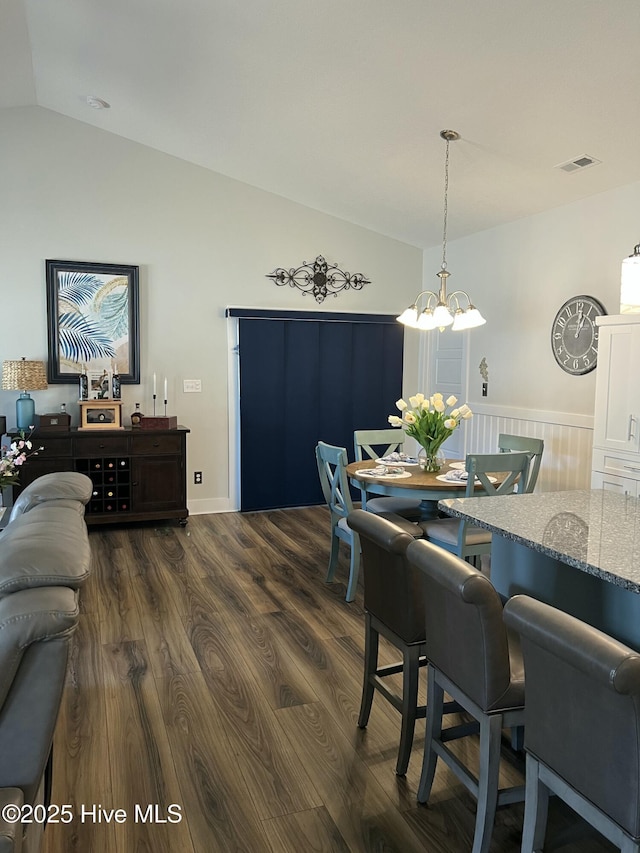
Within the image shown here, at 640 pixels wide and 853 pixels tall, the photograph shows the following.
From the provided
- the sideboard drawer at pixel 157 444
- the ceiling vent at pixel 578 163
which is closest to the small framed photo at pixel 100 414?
the sideboard drawer at pixel 157 444

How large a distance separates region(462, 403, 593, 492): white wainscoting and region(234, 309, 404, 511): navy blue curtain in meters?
1.30

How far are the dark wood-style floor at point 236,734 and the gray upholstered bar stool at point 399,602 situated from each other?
24 centimetres

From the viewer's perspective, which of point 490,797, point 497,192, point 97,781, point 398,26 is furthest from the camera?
point 497,192

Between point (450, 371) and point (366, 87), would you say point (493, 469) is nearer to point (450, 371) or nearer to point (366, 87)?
point (366, 87)

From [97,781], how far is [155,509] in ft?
11.2

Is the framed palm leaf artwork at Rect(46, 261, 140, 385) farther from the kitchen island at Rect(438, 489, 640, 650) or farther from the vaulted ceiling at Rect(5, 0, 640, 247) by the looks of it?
the kitchen island at Rect(438, 489, 640, 650)

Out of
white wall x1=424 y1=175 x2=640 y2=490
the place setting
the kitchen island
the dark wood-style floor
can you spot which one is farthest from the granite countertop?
white wall x1=424 y1=175 x2=640 y2=490

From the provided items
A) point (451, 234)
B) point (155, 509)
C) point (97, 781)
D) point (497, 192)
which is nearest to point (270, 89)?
point (497, 192)

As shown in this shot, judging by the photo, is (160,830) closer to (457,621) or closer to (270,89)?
(457,621)

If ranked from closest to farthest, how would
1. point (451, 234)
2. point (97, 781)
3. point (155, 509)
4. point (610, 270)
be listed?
point (97, 781) → point (610, 270) → point (155, 509) → point (451, 234)

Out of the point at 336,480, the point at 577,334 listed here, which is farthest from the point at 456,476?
the point at 577,334

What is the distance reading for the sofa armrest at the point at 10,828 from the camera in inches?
52.9

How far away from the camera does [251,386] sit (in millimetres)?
6152

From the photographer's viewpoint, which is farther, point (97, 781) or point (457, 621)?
point (97, 781)
